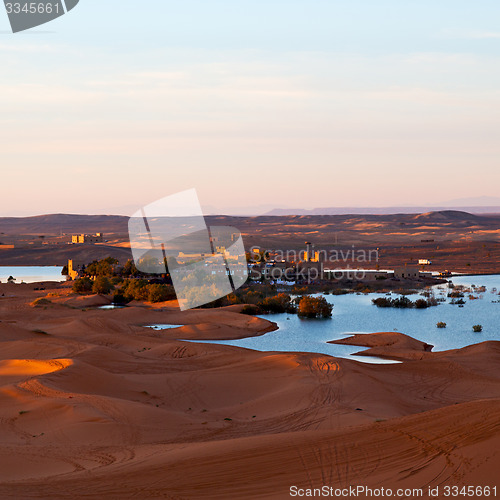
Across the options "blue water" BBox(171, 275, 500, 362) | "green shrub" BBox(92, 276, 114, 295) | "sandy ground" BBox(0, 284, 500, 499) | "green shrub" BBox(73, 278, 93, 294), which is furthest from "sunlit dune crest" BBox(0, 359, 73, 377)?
"green shrub" BBox(73, 278, 93, 294)

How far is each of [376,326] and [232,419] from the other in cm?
2205

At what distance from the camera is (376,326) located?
37.3 meters

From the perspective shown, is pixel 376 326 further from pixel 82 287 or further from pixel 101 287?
pixel 82 287

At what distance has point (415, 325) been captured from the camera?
124ft

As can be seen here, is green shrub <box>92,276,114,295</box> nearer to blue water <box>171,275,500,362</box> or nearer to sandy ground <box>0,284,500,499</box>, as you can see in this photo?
blue water <box>171,275,500,362</box>

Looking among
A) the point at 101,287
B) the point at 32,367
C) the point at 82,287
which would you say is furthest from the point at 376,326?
the point at 82,287

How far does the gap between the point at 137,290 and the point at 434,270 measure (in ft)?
136

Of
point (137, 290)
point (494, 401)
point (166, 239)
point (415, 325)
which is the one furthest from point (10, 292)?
point (166, 239)

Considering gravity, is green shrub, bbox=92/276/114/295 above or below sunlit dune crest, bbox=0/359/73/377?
below

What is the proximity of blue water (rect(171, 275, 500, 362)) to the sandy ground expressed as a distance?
2.71m

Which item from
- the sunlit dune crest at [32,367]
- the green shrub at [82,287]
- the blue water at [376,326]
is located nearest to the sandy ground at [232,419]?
the sunlit dune crest at [32,367]

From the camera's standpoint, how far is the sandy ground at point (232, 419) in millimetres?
9211

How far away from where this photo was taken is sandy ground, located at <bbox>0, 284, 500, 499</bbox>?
921cm

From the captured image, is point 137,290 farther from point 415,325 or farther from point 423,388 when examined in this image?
point 423,388
